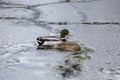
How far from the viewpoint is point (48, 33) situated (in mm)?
6324

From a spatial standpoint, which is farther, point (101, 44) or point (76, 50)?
point (101, 44)

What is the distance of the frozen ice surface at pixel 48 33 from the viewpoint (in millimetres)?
4328

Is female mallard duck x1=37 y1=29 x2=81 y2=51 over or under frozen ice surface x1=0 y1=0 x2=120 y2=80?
over

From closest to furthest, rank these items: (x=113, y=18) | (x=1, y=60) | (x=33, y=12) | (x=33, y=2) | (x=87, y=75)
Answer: (x=87, y=75)
(x=1, y=60)
(x=113, y=18)
(x=33, y=12)
(x=33, y=2)

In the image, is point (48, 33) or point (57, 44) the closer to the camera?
point (57, 44)

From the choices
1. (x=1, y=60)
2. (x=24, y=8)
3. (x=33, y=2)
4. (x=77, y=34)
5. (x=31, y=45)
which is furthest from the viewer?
(x=33, y=2)

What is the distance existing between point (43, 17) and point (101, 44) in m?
2.65

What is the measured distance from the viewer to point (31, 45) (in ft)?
18.0

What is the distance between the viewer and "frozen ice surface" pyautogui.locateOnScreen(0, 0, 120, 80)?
4.33m

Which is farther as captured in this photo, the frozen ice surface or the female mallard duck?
the female mallard duck

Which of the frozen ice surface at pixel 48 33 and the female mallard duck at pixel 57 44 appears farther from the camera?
the female mallard duck at pixel 57 44

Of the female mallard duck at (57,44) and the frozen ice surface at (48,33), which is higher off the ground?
the female mallard duck at (57,44)

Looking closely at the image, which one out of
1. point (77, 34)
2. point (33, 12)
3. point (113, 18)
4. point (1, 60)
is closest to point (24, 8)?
point (33, 12)

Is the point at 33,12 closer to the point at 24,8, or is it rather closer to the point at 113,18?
the point at 24,8
